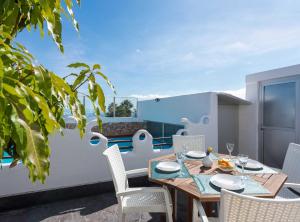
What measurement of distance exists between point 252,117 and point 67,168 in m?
5.07

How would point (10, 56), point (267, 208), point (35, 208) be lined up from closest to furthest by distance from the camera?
point (10, 56), point (267, 208), point (35, 208)

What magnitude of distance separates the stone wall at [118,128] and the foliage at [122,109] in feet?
1.92

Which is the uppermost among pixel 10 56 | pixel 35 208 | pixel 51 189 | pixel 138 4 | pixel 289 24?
pixel 138 4

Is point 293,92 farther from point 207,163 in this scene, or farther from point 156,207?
point 156,207

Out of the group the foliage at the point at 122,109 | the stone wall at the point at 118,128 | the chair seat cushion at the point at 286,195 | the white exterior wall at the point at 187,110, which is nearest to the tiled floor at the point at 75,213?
the chair seat cushion at the point at 286,195

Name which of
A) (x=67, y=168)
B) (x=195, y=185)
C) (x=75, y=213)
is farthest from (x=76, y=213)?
(x=195, y=185)

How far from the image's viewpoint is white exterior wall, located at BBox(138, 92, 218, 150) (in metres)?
5.07

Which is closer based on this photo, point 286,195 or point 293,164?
point 286,195

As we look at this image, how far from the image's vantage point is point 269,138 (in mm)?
Result: 5203

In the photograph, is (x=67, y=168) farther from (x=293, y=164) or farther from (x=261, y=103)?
(x=261, y=103)

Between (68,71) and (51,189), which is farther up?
(68,71)

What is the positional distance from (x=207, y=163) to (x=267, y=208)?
1.31m

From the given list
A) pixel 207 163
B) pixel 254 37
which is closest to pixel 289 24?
pixel 254 37

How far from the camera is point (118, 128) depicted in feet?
39.8
